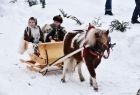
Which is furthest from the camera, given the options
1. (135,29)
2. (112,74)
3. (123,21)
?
(123,21)

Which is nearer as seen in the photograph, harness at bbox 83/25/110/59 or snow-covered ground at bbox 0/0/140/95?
harness at bbox 83/25/110/59

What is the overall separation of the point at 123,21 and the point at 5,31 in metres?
4.36

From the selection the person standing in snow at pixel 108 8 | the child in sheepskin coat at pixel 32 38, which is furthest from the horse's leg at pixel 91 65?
the person standing in snow at pixel 108 8

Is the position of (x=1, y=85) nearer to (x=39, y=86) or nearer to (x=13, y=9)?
(x=39, y=86)

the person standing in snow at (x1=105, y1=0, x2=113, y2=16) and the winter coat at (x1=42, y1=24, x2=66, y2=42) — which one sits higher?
the person standing in snow at (x1=105, y1=0, x2=113, y2=16)

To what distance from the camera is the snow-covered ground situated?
31.4 feet

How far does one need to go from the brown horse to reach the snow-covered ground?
38cm

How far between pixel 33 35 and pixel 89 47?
2.34 metres

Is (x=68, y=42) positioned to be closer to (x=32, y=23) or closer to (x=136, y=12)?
(x=32, y=23)

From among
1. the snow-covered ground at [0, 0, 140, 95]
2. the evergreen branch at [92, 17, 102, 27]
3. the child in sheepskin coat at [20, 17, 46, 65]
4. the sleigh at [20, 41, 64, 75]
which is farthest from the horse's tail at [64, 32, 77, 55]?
the evergreen branch at [92, 17, 102, 27]

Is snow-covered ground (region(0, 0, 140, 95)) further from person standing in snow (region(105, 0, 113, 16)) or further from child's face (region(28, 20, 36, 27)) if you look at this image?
child's face (region(28, 20, 36, 27))

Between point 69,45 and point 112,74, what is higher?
point 69,45

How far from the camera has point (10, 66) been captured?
11.5m

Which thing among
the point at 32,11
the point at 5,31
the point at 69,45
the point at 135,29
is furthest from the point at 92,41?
the point at 32,11
